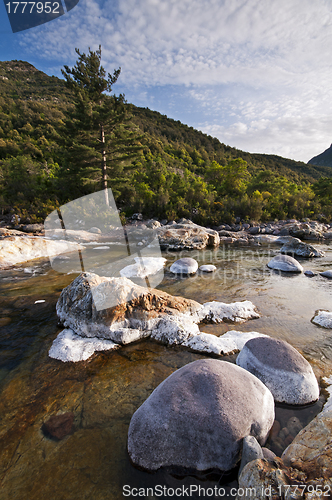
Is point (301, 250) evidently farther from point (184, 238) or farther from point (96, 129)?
point (96, 129)

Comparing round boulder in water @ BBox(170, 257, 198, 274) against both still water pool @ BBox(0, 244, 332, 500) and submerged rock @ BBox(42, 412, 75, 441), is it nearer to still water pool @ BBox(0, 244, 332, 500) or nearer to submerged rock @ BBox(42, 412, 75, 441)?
still water pool @ BBox(0, 244, 332, 500)

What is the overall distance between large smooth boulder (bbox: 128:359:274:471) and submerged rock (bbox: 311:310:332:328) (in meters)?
3.37

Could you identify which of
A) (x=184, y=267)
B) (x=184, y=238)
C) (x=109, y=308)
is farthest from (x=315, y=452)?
(x=184, y=238)

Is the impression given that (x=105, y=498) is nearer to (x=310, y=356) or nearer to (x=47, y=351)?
(x=47, y=351)

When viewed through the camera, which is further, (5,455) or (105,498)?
(5,455)

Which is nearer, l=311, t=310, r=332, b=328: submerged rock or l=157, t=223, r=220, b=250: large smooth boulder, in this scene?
l=311, t=310, r=332, b=328: submerged rock

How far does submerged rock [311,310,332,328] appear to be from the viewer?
478 cm

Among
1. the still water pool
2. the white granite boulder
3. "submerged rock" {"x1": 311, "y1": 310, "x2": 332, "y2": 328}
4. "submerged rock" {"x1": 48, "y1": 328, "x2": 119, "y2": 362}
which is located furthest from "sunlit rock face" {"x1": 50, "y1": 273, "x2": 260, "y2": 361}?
the white granite boulder

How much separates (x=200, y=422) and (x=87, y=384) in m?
1.98

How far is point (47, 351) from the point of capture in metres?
3.89

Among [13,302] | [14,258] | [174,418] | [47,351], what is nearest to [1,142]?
[14,258]

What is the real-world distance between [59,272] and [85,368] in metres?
6.02

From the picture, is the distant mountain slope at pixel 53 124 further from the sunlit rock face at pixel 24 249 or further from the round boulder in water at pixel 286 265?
the round boulder in water at pixel 286 265

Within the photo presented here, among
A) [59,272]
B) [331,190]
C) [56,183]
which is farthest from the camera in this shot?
[331,190]
